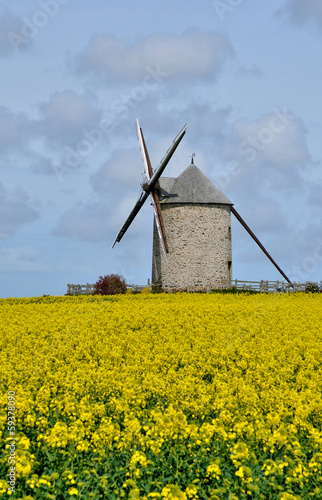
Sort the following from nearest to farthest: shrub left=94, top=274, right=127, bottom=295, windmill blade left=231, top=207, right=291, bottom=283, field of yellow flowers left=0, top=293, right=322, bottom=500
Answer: field of yellow flowers left=0, top=293, right=322, bottom=500, shrub left=94, top=274, right=127, bottom=295, windmill blade left=231, top=207, right=291, bottom=283

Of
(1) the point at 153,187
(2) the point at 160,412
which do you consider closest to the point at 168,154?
(1) the point at 153,187

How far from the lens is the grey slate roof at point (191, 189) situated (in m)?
42.8

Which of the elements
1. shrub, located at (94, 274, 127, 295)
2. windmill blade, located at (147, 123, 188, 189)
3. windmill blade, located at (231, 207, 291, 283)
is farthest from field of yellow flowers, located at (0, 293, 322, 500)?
windmill blade, located at (231, 207, 291, 283)

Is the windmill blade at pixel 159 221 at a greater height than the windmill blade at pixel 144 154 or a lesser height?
lesser

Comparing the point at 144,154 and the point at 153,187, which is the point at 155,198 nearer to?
the point at 153,187

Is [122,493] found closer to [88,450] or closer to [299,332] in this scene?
[88,450]

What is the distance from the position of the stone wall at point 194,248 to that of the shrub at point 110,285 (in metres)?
4.94

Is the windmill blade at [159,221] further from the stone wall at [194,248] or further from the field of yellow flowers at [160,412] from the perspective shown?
the field of yellow flowers at [160,412]

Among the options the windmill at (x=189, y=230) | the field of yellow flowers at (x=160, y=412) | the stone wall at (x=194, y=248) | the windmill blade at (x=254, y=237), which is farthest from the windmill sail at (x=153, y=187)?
the field of yellow flowers at (x=160, y=412)

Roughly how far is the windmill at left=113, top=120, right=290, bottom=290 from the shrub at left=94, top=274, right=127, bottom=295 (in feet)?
14.8

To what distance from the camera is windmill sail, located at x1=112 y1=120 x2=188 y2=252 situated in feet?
133

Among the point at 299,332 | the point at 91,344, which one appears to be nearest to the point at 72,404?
the point at 91,344

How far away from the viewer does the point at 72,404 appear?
796cm

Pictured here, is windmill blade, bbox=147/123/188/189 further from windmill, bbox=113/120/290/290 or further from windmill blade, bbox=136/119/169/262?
windmill blade, bbox=136/119/169/262
